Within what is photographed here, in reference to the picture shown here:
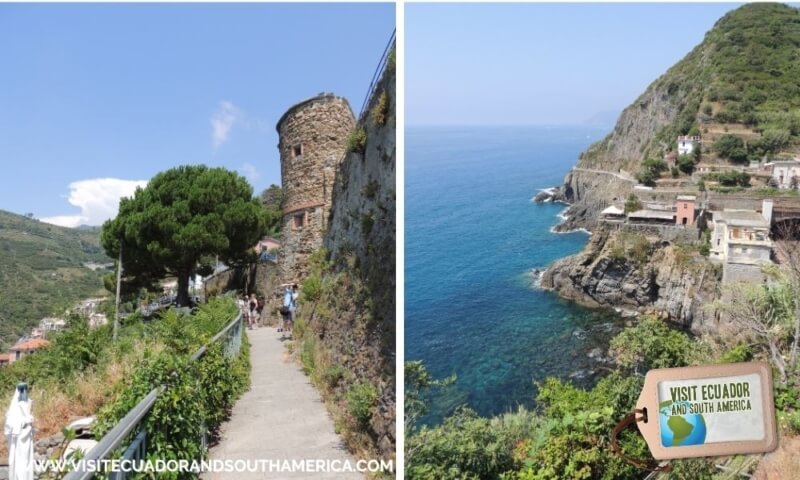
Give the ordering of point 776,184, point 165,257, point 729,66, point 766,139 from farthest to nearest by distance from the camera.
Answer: point 729,66
point 766,139
point 776,184
point 165,257

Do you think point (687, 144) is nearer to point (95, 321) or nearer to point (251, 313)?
point (251, 313)

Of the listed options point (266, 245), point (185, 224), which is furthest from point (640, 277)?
point (185, 224)

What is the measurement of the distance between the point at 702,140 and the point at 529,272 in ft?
24.8

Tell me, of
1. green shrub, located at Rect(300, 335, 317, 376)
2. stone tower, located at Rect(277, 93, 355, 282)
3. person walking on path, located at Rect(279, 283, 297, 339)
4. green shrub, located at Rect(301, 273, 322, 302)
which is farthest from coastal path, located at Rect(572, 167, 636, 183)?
green shrub, located at Rect(300, 335, 317, 376)

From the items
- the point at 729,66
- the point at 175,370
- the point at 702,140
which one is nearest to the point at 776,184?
the point at 702,140

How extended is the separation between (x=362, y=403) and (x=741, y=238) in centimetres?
926

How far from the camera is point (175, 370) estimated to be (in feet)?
7.16

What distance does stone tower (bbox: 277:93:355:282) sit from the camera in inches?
323

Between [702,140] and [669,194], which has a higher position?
[702,140]

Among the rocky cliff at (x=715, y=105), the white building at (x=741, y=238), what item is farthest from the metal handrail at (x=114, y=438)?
the rocky cliff at (x=715, y=105)

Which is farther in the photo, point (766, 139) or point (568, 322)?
point (568, 322)

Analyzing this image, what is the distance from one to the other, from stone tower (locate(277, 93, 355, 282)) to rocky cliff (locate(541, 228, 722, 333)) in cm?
726

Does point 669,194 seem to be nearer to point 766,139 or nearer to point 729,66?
point 766,139

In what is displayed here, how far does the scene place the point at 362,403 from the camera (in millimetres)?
3121
